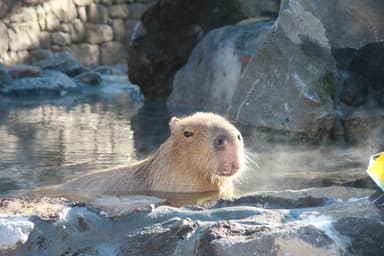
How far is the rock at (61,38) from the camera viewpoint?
16672 mm

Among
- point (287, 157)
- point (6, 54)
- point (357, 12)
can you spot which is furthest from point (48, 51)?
point (287, 157)

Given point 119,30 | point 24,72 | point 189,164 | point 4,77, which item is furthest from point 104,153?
point 119,30


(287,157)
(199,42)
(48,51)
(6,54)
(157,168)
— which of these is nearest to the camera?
(157,168)

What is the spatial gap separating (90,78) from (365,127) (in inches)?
312

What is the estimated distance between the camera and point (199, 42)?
32.6 ft

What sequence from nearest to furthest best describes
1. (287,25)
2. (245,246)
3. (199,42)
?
(245,246), (287,25), (199,42)

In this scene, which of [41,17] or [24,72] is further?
[41,17]

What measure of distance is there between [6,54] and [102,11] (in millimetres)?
3239

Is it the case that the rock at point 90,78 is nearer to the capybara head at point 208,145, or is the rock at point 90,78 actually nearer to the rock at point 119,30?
the rock at point 119,30

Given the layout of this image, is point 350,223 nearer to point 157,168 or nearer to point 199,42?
point 157,168

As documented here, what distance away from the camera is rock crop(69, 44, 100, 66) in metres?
17.2

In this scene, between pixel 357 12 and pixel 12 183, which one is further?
pixel 357 12

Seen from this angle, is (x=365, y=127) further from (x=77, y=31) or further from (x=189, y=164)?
(x=77, y=31)

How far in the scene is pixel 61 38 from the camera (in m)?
16.8
